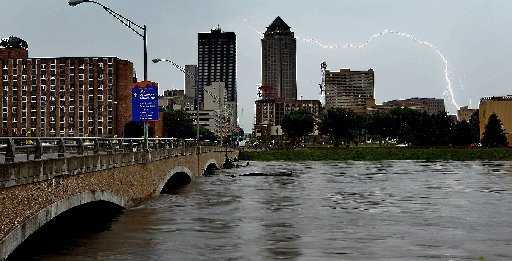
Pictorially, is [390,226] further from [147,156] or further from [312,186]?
[312,186]

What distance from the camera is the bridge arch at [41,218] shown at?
22048mm

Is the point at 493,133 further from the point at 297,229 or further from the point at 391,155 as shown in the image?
the point at 297,229

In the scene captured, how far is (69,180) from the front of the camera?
29547mm

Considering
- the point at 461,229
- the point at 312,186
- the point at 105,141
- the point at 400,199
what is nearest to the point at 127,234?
the point at 105,141

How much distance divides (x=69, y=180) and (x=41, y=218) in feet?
13.2

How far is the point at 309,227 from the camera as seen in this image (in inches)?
1694

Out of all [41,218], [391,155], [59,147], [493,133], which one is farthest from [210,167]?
[493,133]

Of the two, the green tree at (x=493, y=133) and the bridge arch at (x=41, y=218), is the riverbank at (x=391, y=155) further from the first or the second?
the bridge arch at (x=41, y=218)

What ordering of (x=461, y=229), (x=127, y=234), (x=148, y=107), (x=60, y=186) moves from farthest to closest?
(x=148, y=107)
(x=461, y=229)
(x=127, y=234)
(x=60, y=186)

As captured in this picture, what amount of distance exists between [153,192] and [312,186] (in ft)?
104

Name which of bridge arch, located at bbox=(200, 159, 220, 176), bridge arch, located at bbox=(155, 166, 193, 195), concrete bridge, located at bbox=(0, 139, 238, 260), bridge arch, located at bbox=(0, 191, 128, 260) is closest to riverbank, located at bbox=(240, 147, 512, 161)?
bridge arch, located at bbox=(200, 159, 220, 176)

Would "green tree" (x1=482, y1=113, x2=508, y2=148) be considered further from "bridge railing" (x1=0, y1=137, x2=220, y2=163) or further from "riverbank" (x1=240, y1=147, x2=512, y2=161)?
"bridge railing" (x1=0, y1=137, x2=220, y2=163)

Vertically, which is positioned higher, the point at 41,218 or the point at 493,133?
the point at 493,133

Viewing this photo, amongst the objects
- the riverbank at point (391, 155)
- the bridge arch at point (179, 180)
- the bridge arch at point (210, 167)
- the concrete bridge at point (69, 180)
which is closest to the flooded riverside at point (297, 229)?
the concrete bridge at point (69, 180)
